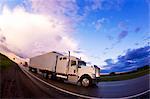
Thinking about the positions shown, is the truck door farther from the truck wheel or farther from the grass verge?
the grass verge

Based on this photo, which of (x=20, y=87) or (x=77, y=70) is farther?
(x=77, y=70)

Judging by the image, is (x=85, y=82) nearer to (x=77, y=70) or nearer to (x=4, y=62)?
(x=77, y=70)

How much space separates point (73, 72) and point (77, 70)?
64 mm

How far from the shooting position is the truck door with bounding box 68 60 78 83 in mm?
5254

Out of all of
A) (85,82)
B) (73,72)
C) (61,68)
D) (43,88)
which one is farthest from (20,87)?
(85,82)

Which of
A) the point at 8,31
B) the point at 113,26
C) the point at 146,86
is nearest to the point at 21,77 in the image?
the point at 8,31

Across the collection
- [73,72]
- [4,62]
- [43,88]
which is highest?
[4,62]

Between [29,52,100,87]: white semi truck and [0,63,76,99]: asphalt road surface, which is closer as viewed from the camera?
[0,63,76,99]: asphalt road surface

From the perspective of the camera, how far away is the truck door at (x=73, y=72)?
5.25 meters

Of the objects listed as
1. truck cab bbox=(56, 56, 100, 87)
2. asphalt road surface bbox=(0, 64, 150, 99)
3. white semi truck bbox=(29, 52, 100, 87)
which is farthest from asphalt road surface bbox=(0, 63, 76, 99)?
truck cab bbox=(56, 56, 100, 87)

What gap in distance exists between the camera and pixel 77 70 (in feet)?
Answer: 17.4

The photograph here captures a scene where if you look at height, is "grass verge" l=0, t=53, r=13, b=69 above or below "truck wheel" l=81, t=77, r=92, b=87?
above

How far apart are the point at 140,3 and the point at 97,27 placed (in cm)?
77

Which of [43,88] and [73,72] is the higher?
[73,72]
